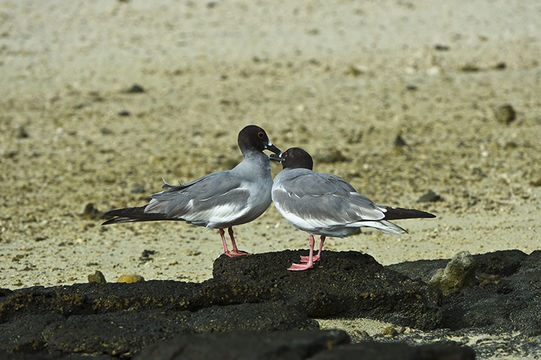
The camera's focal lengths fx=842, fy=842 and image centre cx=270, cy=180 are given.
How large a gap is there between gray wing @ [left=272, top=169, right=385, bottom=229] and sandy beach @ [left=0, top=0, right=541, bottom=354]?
1.61m

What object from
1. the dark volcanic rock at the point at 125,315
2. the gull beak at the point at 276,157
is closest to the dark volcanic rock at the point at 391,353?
the dark volcanic rock at the point at 125,315

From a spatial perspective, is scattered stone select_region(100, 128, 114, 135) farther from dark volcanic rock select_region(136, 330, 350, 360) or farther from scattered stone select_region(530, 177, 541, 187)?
dark volcanic rock select_region(136, 330, 350, 360)

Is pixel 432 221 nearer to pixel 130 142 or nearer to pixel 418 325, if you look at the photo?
pixel 418 325

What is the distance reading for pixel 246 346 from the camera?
350cm

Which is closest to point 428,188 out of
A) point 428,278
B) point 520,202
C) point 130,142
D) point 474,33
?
point 520,202

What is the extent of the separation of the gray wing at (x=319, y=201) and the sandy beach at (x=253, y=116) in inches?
63.5

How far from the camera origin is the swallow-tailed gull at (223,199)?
203 inches

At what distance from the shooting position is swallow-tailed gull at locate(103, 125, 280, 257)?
5.14 metres

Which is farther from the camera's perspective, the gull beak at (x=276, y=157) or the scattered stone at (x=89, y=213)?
the scattered stone at (x=89, y=213)

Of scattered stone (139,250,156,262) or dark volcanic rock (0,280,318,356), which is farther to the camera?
scattered stone (139,250,156,262)

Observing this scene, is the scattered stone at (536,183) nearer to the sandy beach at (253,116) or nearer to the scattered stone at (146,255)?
the sandy beach at (253,116)

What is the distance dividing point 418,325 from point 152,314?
1.55 meters

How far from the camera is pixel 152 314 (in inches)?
173

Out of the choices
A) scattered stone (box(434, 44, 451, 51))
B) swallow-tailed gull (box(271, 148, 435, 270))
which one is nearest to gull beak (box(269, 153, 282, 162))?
swallow-tailed gull (box(271, 148, 435, 270))
